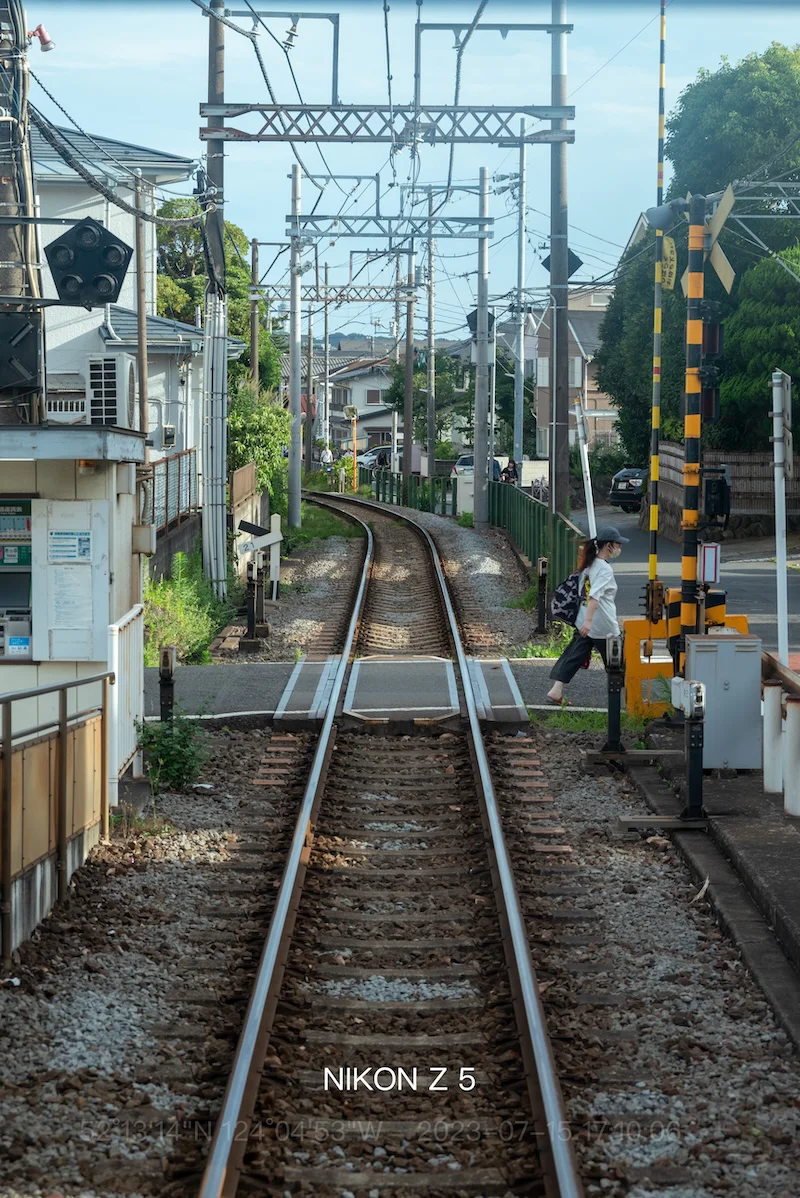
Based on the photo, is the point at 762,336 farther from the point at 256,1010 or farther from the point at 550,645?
the point at 256,1010

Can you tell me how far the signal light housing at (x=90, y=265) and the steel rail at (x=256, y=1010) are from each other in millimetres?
4835

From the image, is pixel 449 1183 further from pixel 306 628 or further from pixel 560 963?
pixel 306 628

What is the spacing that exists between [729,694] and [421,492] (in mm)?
38181

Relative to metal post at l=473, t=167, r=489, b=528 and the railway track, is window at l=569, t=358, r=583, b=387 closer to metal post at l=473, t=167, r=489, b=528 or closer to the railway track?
the railway track

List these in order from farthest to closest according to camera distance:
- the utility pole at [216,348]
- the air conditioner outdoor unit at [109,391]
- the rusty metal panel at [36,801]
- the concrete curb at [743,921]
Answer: the utility pole at [216,348] → the air conditioner outdoor unit at [109,391] → the rusty metal panel at [36,801] → the concrete curb at [743,921]

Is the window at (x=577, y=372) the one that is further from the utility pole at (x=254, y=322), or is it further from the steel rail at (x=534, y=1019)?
the utility pole at (x=254, y=322)

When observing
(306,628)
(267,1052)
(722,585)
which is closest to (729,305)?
(722,585)

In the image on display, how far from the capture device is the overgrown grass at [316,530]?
31664 millimetres

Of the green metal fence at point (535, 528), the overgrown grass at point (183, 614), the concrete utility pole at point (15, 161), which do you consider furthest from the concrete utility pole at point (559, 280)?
the concrete utility pole at point (15, 161)

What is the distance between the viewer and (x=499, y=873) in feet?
26.5

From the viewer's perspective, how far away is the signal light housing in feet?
42.4

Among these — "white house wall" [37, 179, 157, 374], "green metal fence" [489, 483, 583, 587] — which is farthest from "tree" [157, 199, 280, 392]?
"green metal fence" [489, 483, 583, 587]

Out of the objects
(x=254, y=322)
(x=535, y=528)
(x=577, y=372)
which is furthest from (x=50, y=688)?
(x=254, y=322)

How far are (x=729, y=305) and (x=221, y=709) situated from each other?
87.9ft
